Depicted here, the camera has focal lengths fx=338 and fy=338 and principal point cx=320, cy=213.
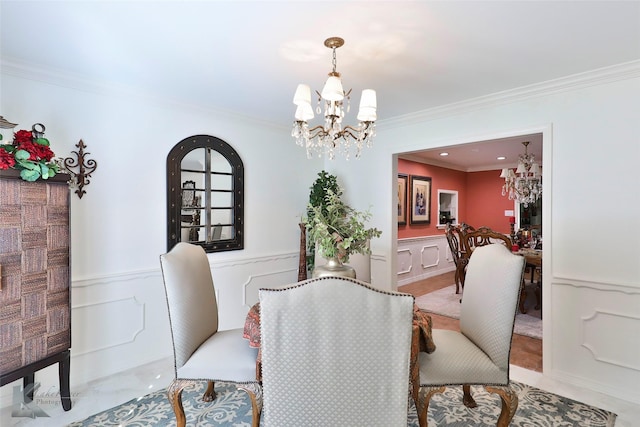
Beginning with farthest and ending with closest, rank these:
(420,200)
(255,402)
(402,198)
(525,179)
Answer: (420,200) < (402,198) < (525,179) < (255,402)

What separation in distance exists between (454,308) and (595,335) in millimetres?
2169

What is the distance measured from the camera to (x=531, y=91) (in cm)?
274

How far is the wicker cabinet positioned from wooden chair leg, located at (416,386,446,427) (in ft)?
7.30

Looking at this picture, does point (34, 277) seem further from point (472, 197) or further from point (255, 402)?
point (472, 197)

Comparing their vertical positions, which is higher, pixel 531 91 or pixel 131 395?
pixel 531 91

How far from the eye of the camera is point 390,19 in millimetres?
1741

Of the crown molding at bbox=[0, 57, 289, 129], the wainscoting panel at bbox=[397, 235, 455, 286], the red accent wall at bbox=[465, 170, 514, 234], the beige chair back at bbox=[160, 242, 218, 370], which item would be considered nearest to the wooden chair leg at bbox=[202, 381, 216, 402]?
the beige chair back at bbox=[160, 242, 218, 370]

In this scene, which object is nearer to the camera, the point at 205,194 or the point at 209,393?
the point at 209,393

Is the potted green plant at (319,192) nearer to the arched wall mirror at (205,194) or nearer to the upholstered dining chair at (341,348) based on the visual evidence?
the arched wall mirror at (205,194)

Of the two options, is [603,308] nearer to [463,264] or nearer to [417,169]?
[463,264]

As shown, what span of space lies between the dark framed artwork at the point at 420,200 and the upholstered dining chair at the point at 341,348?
17.2ft

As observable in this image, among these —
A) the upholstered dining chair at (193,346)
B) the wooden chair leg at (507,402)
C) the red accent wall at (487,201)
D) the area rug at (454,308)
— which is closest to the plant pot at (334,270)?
the upholstered dining chair at (193,346)

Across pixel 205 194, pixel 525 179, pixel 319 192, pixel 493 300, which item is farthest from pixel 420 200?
pixel 493 300

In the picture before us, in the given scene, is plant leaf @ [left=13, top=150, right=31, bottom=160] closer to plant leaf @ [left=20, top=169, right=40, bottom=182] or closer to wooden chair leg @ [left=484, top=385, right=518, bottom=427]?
plant leaf @ [left=20, top=169, right=40, bottom=182]
